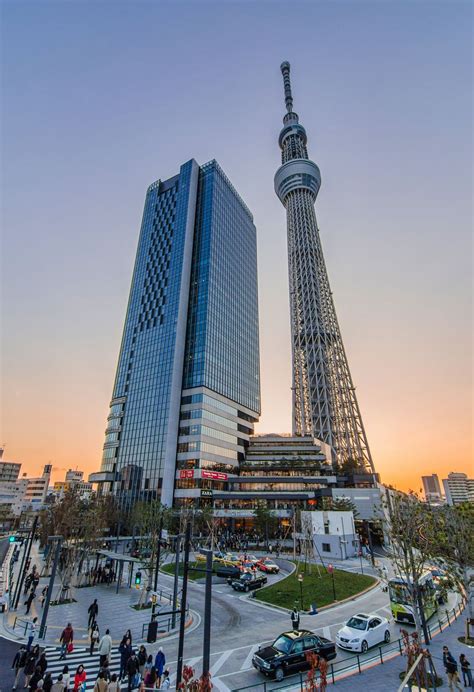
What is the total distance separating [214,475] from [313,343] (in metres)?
68.6

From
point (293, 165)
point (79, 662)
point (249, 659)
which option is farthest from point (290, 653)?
Result: point (293, 165)

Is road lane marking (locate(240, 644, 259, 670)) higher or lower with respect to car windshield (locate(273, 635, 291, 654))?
lower

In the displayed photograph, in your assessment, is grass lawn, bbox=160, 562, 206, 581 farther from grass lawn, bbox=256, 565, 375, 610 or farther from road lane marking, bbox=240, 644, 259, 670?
road lane marking, bbox=240, 644, 259, 670

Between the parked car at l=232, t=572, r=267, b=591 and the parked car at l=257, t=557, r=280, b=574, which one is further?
the parked car at l=257, t=557, r=280, b=574

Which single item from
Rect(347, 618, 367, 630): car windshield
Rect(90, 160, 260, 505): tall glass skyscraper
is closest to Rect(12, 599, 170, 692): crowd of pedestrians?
Rect(347, 618, 367, 630): car windshield

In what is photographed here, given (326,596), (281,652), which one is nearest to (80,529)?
(326,596)

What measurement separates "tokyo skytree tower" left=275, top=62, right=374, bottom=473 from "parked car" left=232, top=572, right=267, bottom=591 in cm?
7378

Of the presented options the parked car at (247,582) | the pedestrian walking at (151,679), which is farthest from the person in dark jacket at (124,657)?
the parked car at (247,582)

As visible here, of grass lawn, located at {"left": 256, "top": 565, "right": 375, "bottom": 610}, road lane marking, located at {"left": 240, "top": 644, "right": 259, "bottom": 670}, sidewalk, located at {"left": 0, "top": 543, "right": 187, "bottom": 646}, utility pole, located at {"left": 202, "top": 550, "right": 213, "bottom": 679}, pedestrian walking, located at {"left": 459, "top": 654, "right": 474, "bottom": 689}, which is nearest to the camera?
utility pole, located at {"left": 202, "top": 550, "right": 213, "bottom": 679}

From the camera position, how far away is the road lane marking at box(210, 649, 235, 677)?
16.8 m

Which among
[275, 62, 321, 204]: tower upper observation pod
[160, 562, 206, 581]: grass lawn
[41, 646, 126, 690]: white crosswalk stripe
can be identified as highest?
[275, 62, 321, 204]: tower upper observation pod

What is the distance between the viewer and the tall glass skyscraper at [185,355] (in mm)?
87812

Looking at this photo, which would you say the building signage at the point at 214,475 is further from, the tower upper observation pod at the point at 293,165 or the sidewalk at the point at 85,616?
the tower upper observation pod at the point at 293,165

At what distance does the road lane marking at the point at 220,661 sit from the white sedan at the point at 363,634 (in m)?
5.86
